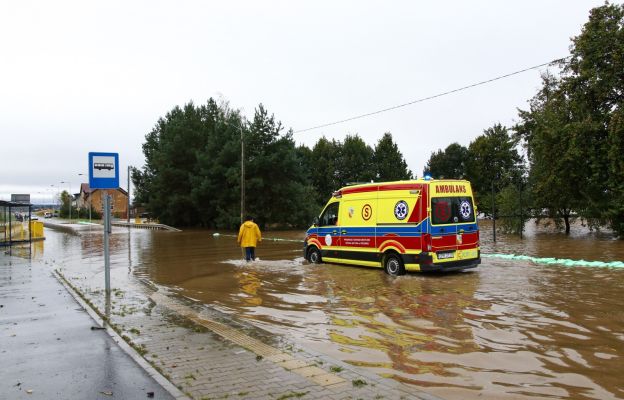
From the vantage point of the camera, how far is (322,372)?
515 centimetres

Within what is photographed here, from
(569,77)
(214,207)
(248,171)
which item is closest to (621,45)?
(569,77)

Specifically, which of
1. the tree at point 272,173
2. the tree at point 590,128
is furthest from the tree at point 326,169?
the tree at point 590,128

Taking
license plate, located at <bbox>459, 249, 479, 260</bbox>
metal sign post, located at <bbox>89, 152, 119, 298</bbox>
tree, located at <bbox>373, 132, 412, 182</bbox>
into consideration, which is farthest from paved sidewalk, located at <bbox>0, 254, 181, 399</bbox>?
tree, located at <bbox>373, 132, 412, 182</bbox>

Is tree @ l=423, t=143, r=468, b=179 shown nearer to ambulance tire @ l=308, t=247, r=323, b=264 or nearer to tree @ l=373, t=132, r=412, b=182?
tree @ l=373, t=132, r=412, b=182

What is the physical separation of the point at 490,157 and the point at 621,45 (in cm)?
4355

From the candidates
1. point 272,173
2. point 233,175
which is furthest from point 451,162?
point 233,175

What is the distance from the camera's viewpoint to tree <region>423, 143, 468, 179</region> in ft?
258

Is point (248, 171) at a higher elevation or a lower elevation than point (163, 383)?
higher

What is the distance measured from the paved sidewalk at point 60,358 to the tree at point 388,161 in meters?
67.0

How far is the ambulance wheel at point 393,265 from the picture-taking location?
13320 mm

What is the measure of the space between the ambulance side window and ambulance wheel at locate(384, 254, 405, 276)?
2545 mm

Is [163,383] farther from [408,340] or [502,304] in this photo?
[502,304]

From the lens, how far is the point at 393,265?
1354 centimetres

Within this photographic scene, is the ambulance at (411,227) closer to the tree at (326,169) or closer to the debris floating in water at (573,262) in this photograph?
the debris floating in water at (573,262)
